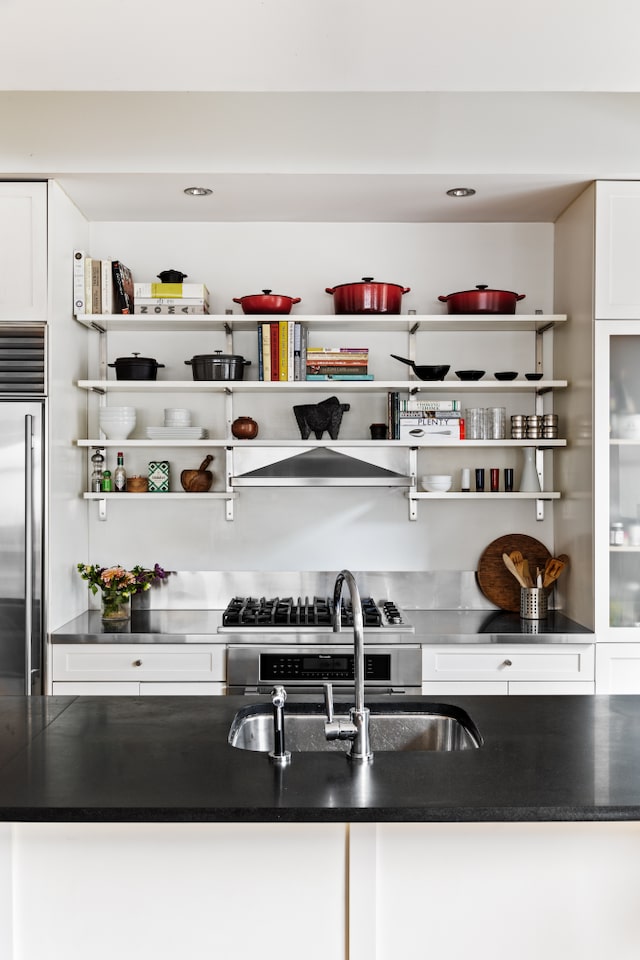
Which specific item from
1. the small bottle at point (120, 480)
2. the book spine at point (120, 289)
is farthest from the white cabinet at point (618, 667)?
the book spine at point (120, 289)

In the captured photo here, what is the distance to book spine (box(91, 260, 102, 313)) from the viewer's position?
3.72 metres

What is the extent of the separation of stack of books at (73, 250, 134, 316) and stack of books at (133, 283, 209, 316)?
0.26ft

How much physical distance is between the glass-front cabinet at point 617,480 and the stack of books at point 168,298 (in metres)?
1.74

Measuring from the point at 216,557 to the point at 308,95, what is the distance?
6.77 feet

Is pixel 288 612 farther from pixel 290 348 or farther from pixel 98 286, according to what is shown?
pixel 98 286

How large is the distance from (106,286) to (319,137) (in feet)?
3.70

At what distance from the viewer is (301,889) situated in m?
1.67

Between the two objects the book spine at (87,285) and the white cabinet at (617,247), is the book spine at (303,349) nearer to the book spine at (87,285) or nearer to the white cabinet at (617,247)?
the book spine at (87,285)

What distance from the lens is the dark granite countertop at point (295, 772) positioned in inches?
60.9

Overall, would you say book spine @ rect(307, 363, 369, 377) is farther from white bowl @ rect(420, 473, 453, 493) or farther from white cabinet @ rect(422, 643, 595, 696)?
white cabinet @ rect(422, 643, 595, 696)

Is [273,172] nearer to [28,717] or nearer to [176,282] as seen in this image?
[176,282]

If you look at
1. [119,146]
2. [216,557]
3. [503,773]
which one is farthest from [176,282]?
[503,773]

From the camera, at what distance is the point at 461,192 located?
3.60 meters

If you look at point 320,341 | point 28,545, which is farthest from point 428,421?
point 28,545
